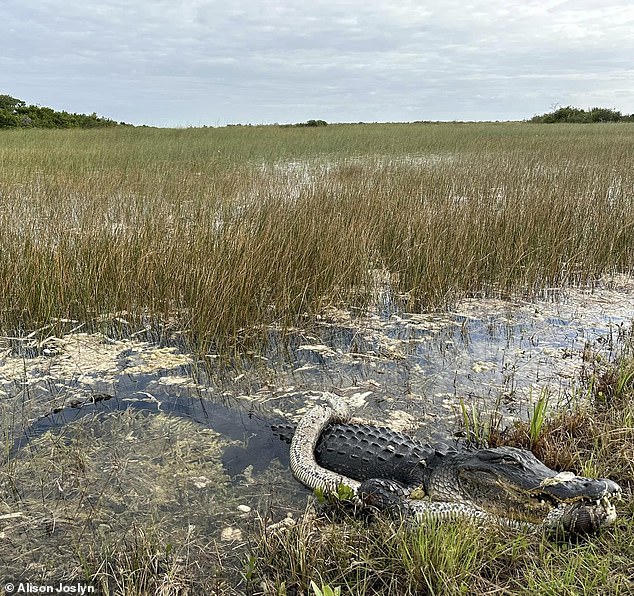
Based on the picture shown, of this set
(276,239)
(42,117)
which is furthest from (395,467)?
(42,117)

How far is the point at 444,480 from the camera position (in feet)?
7.88

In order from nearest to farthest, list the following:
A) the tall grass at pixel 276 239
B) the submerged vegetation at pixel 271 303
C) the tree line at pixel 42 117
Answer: the submerged vegetation at pixel 271 303 → the tall grass at pixel 276 239 → the tree line at pixel 42 117

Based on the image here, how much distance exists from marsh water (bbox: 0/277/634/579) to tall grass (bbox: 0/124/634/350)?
0.34 m

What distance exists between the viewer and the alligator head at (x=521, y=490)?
2.03m

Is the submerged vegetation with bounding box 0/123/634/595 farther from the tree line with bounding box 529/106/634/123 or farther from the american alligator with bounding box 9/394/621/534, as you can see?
the tree line with bounding box 529/106/634/123

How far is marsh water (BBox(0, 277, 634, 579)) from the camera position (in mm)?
2318

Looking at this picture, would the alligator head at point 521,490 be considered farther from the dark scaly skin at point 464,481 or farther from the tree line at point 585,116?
the tree line at point 585,116

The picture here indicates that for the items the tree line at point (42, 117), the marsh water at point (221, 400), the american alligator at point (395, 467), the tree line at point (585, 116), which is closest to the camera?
the american alligator at point (395, 467)

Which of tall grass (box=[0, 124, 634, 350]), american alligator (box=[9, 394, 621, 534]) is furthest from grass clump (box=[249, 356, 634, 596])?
tall grass (box=[0, 124, 634, 350])

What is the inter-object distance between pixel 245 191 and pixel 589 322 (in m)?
5.40

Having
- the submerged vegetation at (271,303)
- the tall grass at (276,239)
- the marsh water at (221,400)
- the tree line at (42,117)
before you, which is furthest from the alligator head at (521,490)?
the tree line at (42,117)

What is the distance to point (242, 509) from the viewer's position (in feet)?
7.72

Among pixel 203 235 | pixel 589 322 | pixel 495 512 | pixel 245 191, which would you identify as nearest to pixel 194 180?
pixel 245 191

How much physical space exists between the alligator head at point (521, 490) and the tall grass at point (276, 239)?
7.10 feet
